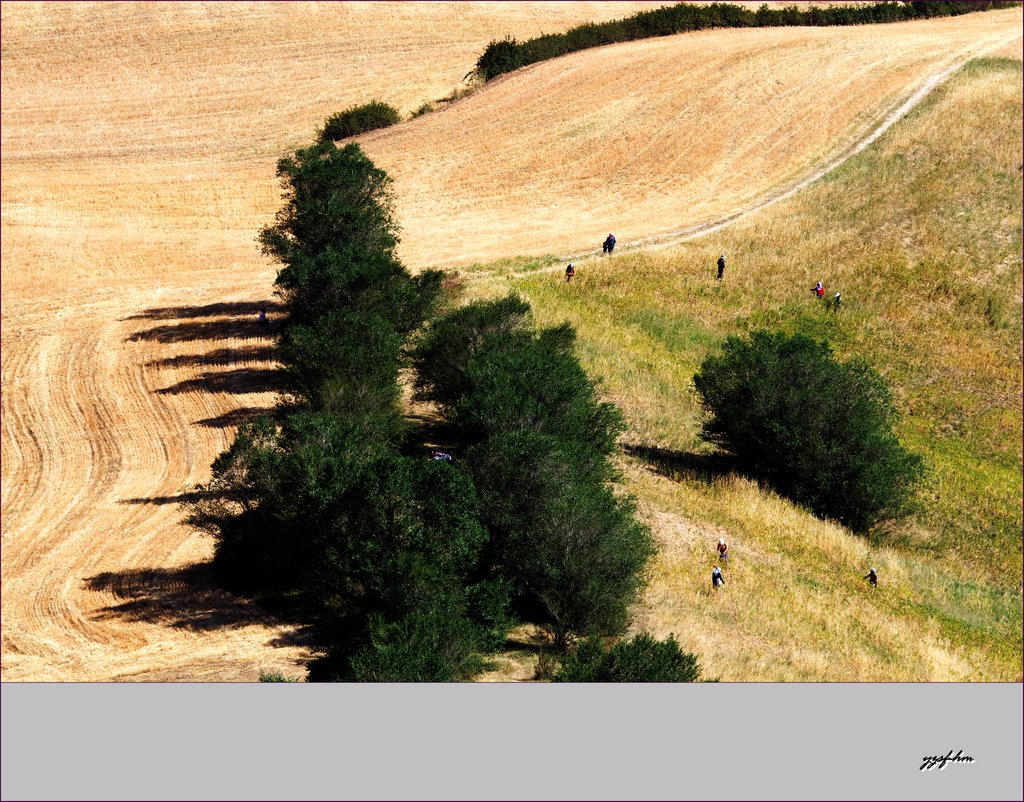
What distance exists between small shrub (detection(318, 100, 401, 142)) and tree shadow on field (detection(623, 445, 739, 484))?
40339mm

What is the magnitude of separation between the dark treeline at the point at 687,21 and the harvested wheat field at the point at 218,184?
6.99ft

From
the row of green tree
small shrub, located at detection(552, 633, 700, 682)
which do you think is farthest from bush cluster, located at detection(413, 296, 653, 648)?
small shrub, located at detection(552, 633, 700, 682)

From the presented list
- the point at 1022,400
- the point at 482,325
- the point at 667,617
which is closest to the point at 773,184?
the point at 1022,400

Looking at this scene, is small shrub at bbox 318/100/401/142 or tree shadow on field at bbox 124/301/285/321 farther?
small shrub at bbox 318/100/401/142

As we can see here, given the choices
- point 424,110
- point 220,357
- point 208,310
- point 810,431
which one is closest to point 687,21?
point 424,110

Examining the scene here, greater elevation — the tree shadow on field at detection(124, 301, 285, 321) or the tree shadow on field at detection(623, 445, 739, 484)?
the tree shadow on field at detection(124, 301, 285, 321)

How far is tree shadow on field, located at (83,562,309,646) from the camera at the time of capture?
3525cm

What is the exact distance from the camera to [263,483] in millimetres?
36719

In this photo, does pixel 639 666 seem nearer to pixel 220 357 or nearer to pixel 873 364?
pixel 220 357

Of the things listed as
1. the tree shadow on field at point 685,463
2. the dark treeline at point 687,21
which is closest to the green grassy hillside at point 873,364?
the tree shadow on field at point 685,463

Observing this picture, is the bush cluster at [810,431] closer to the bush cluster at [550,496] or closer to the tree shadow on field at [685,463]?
the tree shadow on field at [685,463]

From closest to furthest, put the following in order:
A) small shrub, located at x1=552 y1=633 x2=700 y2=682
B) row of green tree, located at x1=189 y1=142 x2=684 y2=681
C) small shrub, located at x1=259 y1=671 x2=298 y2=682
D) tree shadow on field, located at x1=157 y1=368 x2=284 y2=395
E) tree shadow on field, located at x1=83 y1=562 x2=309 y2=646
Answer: small shrub, located at x1=552 y1=633 x2=700 y2=682 < small shrub, located at x1=259 y1=671 x2=298 y2=682 < row of green tree, located at x1=189 y1=142 x2=684 y2=681 < tree shadow on field, located at x1=83 y1=562 x2=309 y2=646 < tree shadow on field, located at x1=157 y1=368 x2=284 y2=395

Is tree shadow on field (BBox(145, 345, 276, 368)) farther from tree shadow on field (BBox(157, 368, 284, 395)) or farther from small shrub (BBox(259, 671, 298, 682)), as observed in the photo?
small shrub (BBox(259, 671, 298, 682))

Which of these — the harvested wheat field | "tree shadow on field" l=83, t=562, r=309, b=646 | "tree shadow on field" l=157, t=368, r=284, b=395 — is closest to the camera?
"tree shadow on field" l=83, t=562, r=309, b=646
